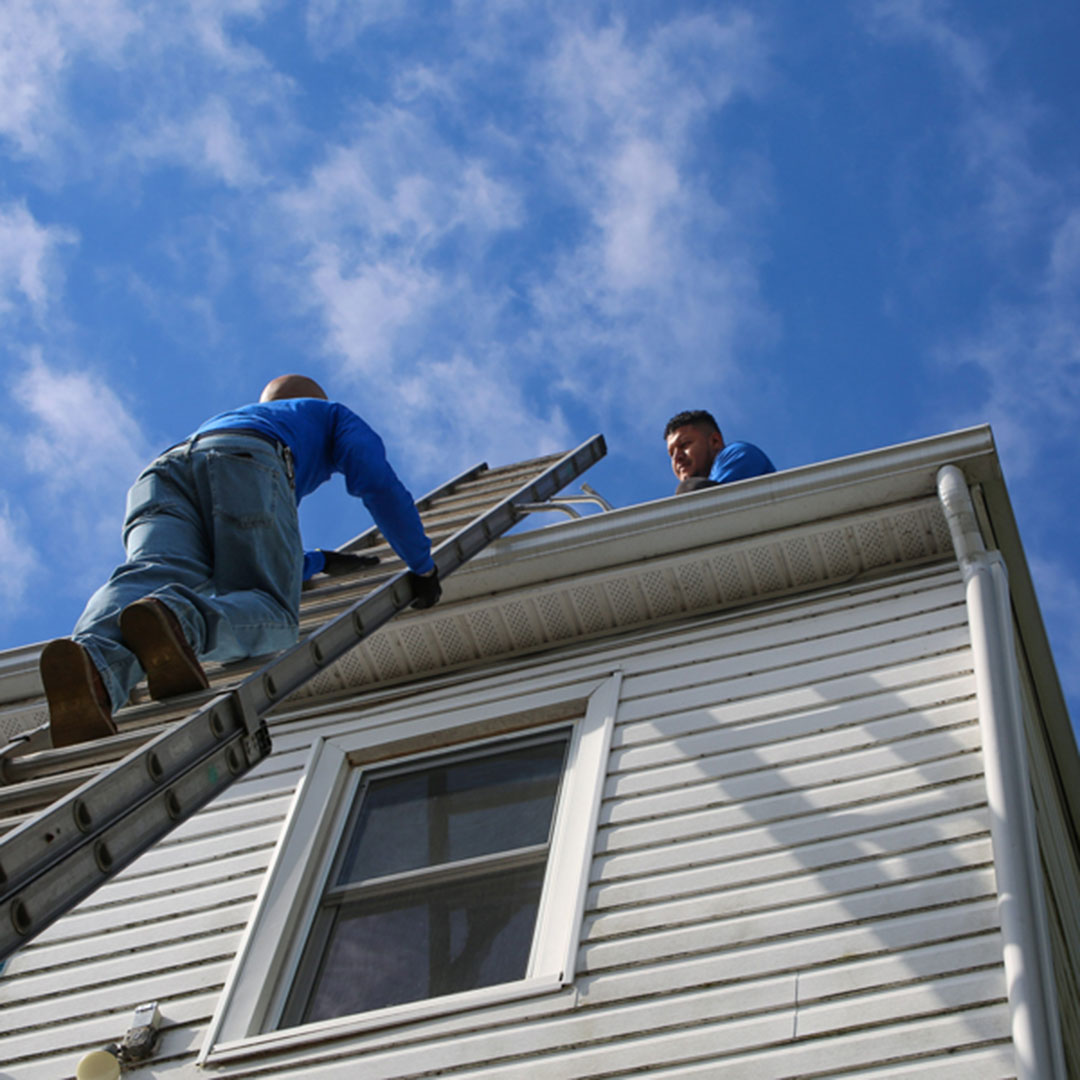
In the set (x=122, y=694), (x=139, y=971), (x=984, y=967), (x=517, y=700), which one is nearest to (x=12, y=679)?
(x=139, y=971)

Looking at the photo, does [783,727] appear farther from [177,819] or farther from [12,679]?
[12,679]

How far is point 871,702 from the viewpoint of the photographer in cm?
497

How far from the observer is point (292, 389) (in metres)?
5.52

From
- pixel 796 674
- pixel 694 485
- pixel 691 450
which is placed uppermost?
pixel 691 450

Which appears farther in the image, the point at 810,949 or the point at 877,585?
the point at 877,585

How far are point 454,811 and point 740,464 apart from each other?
2.74 metres

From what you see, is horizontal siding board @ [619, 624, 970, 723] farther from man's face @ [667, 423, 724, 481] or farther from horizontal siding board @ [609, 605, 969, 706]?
man's face @ [667, 423, 724, 481]

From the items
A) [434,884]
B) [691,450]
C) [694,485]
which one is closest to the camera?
[434,884]

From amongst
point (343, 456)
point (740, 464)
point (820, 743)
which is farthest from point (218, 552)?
point (740, 464)

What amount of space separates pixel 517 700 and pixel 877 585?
5.58ft

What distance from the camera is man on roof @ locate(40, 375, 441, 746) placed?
3172 millimetres

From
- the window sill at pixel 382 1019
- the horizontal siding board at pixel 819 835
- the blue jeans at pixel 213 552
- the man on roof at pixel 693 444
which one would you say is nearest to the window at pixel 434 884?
the window sill at pixel 382 1019

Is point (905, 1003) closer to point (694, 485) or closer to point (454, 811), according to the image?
point (454, 811)

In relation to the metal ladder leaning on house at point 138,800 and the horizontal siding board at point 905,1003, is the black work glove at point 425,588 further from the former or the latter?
the horizontal siding board at point 905,1003
